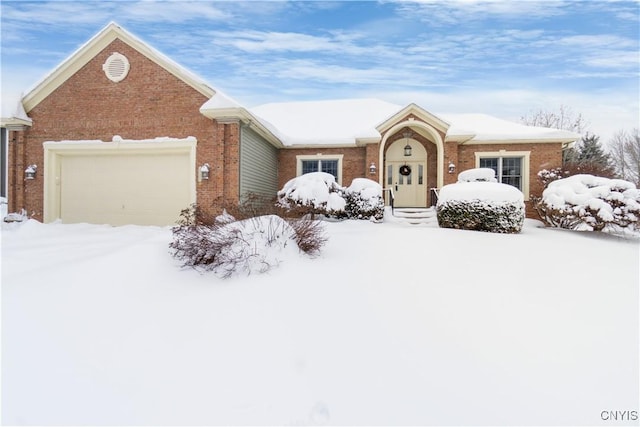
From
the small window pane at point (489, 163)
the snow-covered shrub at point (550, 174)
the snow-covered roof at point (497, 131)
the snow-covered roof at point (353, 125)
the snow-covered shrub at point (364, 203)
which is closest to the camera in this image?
the snow-covered shrub at point (364, 203)

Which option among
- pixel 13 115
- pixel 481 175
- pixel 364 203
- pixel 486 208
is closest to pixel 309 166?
pixel 364 203

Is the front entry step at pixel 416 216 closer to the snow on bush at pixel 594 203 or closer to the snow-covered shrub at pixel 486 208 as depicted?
the snow-covered shrub at pixel 486 208

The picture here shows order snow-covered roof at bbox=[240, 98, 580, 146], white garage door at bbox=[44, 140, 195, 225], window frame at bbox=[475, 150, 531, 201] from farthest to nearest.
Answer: window frame at bbox=[475, 150, 531, 201] < snow-covered roof at bbox=[240, 98, 580, 146] < white garage door at bbox=[44, 140, 195, 225]

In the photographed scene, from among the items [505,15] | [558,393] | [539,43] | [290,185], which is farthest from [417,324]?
[539,43]

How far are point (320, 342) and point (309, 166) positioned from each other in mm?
11720

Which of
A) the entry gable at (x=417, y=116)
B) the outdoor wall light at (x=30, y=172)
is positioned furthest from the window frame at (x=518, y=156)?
the outdoor wall light at (x=30, y=172)

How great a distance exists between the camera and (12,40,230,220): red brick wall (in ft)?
34.4

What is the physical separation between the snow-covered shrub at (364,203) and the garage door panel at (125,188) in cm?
520

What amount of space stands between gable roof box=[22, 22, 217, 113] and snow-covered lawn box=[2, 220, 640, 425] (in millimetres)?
6568

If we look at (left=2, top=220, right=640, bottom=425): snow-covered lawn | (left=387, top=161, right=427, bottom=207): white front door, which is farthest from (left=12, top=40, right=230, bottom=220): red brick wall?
(left=387, top=161, right=427, bottom=207): white front door

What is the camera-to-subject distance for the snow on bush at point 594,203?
8812 millimetres

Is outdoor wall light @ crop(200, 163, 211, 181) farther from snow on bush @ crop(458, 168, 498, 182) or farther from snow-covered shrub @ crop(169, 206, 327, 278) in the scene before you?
snow on bush @ crop(458, 168, 498, 182)

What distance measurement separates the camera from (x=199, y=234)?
5484 mm

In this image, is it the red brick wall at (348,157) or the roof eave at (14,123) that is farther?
the red brick wall at (348,157)
